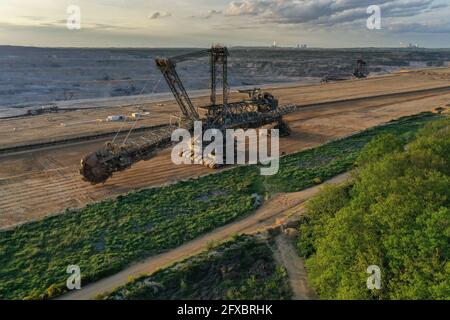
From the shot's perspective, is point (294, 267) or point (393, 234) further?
point (294, 267)

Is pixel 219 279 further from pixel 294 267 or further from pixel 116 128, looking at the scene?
pixel 116 128

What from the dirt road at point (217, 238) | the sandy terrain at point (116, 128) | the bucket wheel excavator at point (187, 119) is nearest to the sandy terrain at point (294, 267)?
the dirt road at point (217, 238)

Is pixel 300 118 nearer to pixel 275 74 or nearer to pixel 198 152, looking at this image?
pixel 198 152

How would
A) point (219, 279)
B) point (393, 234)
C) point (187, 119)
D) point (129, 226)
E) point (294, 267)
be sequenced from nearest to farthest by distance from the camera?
point (393, 234)
point (219, 279)
point (294, 267)
point (129, 226)
point (187, 119)

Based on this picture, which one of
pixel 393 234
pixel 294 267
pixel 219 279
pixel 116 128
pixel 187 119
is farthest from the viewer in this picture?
pixel 116 128

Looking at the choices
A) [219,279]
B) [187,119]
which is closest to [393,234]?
[219,279]
